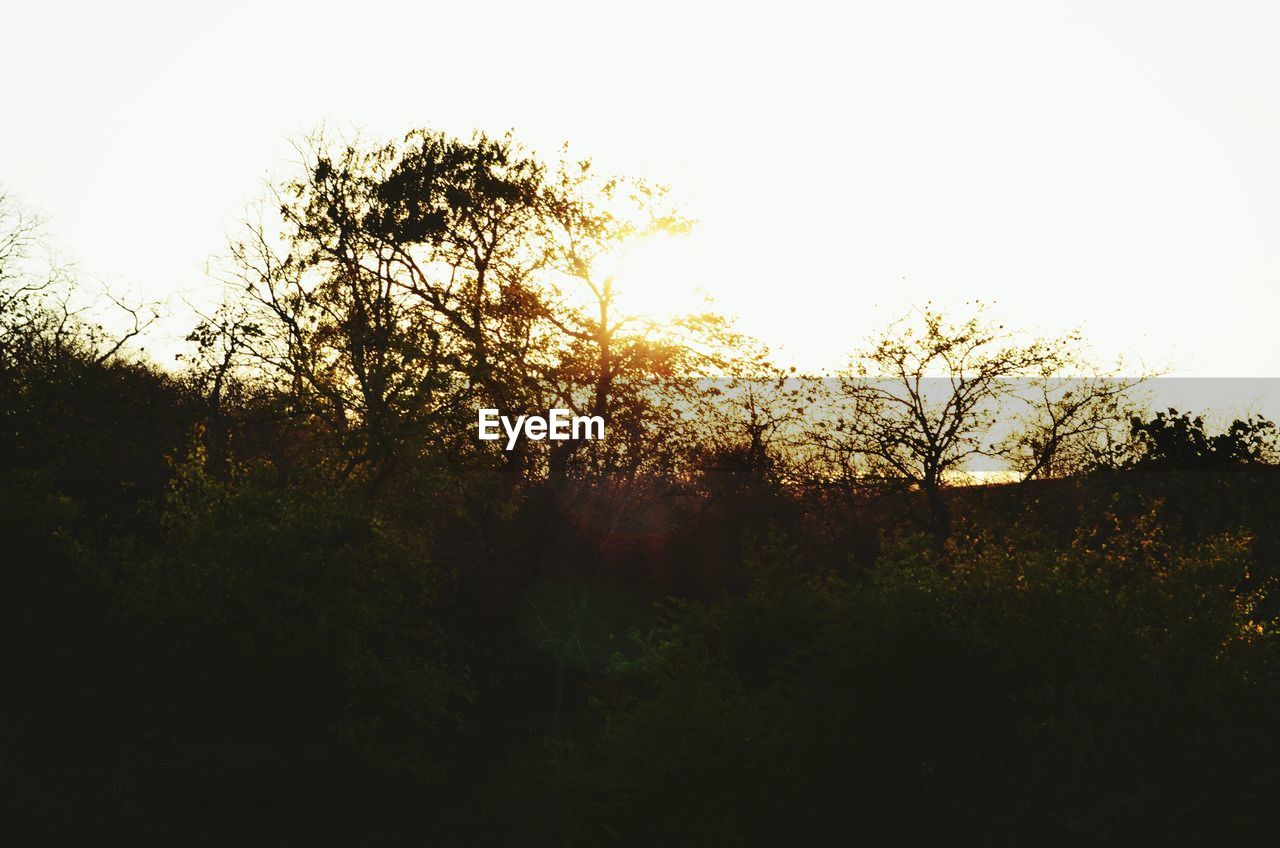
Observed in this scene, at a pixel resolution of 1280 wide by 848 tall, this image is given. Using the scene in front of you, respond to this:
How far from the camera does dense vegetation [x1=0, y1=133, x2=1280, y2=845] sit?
23594 mm

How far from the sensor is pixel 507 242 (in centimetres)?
4284

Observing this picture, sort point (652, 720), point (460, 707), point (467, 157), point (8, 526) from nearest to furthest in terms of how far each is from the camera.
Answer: point (652, 720) → point (8, 526) → point (460, 707) → point (467, 157)

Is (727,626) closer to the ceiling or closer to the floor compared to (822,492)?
closer to the floor

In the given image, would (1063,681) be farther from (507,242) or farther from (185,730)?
(507,242)

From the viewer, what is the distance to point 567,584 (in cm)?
4288

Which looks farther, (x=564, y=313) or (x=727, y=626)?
(x=564, y=313)

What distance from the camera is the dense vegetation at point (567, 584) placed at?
23594mm

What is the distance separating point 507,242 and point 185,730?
2172 centimetres

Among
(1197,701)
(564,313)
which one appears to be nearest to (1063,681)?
(1197,701)

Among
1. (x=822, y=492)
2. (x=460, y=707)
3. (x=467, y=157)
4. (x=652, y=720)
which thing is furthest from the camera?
(x=822, y=492)

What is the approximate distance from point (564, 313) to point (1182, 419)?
2533 centimetres

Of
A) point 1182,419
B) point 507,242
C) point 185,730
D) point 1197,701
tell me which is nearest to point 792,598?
point 1197,701

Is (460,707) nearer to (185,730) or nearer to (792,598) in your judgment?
(185,730)

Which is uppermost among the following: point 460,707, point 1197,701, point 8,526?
point 8,526
